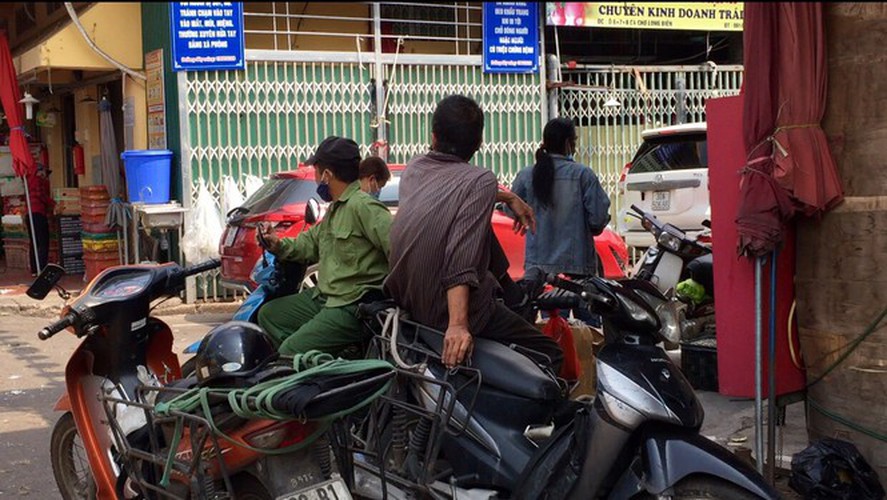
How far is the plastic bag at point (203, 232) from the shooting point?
11.6 m

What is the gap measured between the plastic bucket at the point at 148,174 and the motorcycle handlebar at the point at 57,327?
766 centimetres

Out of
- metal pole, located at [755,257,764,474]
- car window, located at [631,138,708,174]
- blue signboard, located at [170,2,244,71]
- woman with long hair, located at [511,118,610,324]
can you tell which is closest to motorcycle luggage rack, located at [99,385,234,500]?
metal pole, located at [755,257,764,474]

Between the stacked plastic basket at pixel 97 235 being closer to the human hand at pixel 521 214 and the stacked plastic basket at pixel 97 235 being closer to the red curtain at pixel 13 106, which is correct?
the red curtain at pixel 13 106

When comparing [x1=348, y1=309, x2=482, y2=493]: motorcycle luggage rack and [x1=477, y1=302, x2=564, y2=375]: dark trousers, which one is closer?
[x1=348, y1=309, x2=482, y2=493]: motorcycle luggage rack

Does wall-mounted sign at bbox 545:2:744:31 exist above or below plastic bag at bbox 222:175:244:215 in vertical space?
above

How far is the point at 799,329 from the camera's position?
455 cm

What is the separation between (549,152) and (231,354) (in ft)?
10.6

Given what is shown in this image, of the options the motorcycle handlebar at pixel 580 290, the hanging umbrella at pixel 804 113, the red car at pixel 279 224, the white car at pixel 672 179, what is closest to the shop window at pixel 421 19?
the red car at pixel 279 224

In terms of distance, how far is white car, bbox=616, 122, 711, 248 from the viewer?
1006 cm

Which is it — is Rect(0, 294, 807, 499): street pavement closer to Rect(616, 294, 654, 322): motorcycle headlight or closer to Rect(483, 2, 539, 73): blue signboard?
Rect(616, 294, 654, 322): motorcycle headlight

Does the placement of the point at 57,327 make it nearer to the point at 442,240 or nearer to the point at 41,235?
the point at 442,240

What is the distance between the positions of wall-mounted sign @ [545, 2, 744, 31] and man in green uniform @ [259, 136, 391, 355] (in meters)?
9.21

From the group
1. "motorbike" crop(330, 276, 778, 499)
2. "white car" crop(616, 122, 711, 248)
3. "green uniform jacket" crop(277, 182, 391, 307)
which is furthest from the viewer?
"white car" crop(616, 122, 711, 248)

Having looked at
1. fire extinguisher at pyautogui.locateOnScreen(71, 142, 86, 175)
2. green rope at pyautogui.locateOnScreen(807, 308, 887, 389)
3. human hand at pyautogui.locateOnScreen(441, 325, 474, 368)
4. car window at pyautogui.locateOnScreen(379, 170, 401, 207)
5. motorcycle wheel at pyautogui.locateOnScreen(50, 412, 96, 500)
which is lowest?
motorcycle wheel at pyautogui.locateOnScreen(50, 412, 96, 500)
